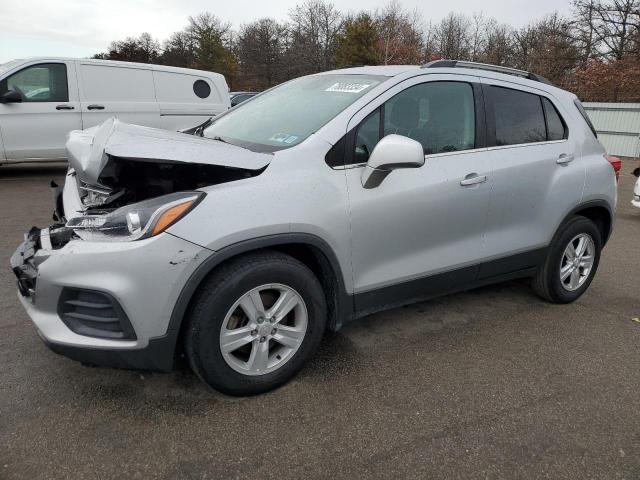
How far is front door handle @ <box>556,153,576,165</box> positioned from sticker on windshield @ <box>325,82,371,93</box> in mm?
1605

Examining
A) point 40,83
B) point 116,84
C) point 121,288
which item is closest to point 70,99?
point 40,83

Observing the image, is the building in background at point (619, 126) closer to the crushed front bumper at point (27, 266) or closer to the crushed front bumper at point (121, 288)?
the crushed front bumper at point (121, 288)

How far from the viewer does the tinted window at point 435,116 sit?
2.88 metres

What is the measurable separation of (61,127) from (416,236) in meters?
7.07

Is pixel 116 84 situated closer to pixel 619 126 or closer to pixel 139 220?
pixel 139 220

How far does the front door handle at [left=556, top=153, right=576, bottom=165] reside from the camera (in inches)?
139

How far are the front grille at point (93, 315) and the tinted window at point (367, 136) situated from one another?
1413 mm

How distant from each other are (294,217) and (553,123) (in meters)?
2.35

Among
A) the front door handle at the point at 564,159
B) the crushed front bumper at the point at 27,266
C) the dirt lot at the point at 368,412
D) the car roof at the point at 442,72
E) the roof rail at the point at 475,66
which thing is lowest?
the dirt lot at the point at 368,412

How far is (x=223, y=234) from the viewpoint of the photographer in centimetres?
221

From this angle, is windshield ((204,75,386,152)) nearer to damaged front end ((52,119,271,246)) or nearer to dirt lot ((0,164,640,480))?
damaged front end ((52,119,271,246))

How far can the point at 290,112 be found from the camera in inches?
121

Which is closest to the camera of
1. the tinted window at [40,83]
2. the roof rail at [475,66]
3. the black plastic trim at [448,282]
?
the black plastic trim at [448,282]

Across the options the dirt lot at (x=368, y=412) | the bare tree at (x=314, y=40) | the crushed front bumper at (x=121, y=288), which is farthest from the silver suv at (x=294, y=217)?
the bare tree at (x=314, y=40)
